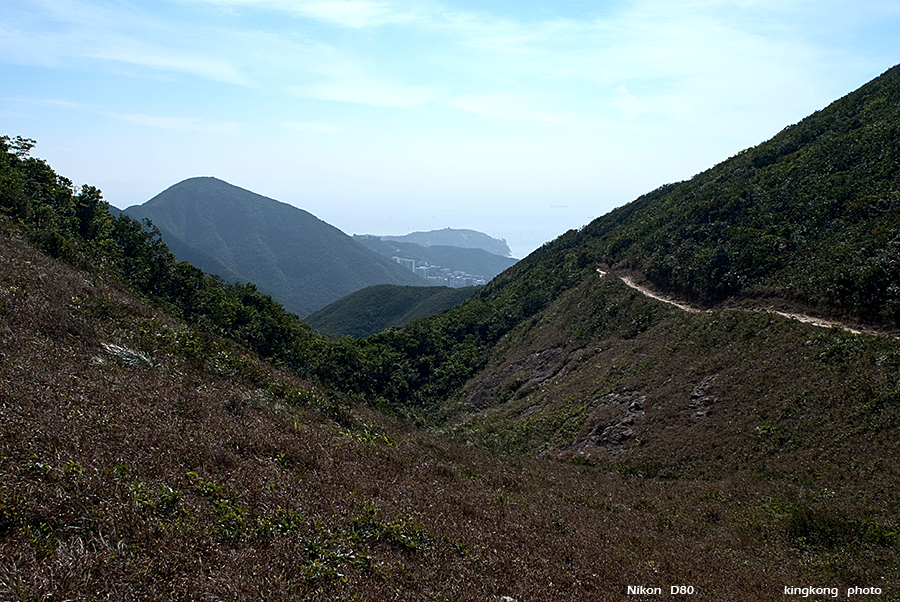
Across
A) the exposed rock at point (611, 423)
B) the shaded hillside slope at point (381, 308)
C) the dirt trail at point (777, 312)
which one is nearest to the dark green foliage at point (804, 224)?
the dirt trail at point (777, 312)

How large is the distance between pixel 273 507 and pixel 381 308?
364 ft

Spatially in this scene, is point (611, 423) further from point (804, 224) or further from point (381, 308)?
point (381, 308)

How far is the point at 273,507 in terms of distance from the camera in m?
6.18

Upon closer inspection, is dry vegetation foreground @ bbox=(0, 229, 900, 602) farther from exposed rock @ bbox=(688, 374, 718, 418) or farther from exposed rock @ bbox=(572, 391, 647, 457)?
exposed rock @ bbox=(572, 391, 647, 457)

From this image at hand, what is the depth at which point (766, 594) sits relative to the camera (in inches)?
275

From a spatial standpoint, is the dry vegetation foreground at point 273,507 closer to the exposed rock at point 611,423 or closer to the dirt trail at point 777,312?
the exposed rock at point 611,423

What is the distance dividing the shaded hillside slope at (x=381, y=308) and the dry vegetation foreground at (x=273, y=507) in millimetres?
84014

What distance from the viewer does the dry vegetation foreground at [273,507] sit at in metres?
4.79

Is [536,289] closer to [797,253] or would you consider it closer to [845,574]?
[797,253]

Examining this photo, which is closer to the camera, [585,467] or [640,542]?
[640,542]

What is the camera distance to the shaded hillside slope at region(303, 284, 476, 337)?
10225 centimetres

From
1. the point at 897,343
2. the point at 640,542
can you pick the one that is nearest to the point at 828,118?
the point at 897,343

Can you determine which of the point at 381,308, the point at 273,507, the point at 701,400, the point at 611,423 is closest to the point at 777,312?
the point at 701,400

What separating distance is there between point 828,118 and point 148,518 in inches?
1924
